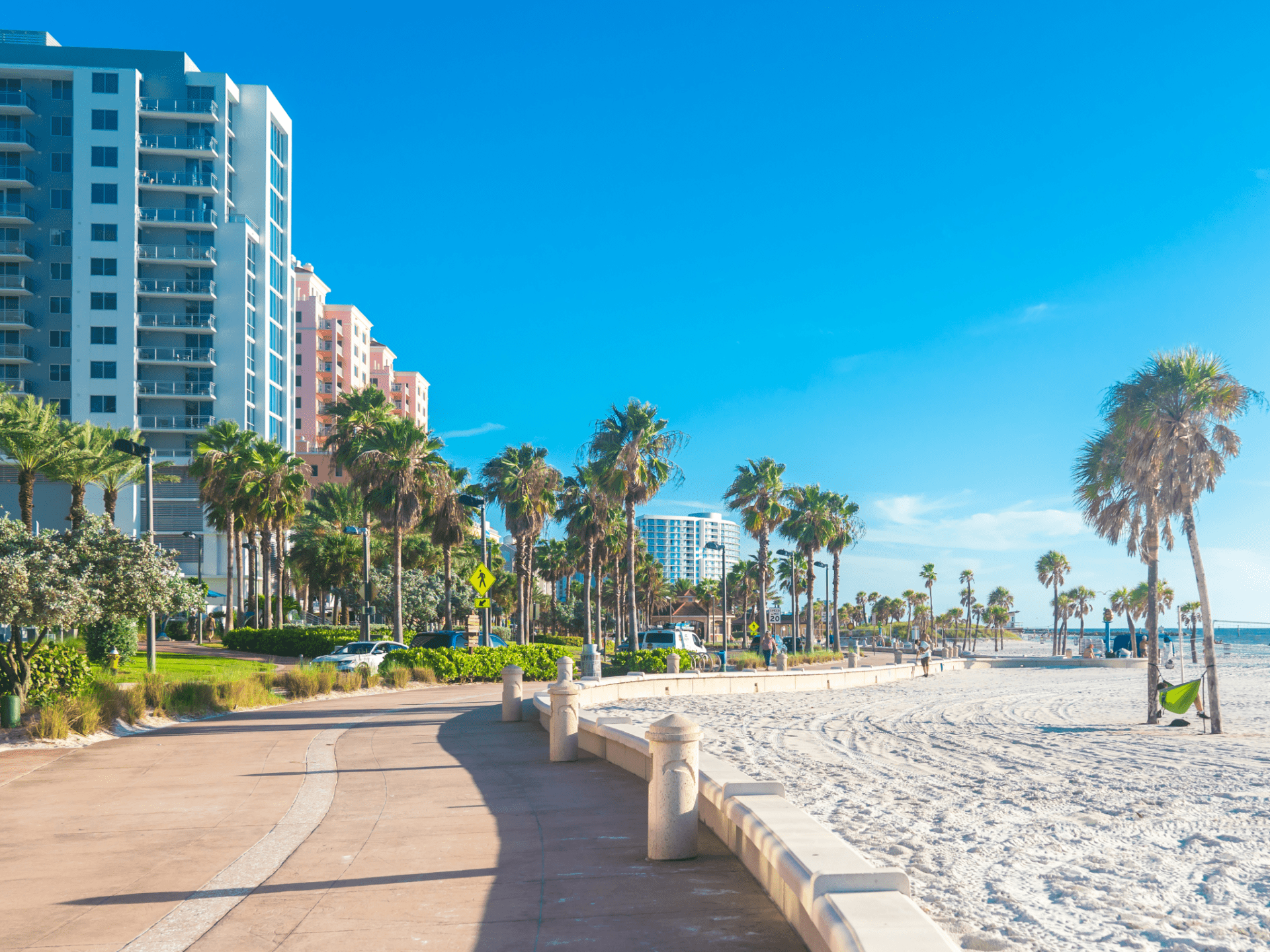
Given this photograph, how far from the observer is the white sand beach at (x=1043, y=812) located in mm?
6238

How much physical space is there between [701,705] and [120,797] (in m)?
16.4

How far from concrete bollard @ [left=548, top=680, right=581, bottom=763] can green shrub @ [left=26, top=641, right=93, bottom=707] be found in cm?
933

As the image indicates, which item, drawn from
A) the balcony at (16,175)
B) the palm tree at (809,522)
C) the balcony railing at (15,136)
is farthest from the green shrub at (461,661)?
the balcony railing at (15,136)

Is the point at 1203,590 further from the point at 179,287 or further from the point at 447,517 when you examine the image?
the point at 179,287

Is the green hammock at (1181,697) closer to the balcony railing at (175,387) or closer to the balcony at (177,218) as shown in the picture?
the balcony railing at (175,387)

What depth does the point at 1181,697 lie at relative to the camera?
2248cm

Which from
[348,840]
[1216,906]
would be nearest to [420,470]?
[348,840]

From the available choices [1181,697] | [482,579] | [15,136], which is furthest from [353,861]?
[15,136]

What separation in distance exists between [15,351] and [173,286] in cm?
1230

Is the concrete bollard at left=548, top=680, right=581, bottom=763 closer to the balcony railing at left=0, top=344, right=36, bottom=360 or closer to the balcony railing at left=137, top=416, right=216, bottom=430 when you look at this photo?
the balcony railing at left=137, top=416, right=216, bottom=430

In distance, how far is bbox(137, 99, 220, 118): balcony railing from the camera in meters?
76.9

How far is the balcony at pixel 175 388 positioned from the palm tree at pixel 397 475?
135 feet

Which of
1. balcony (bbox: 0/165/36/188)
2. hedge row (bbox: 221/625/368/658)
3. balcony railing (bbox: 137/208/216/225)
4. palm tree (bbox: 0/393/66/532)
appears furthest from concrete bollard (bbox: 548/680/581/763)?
balcony (bbox: 0/165/36/188)

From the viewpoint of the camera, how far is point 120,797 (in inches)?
410
